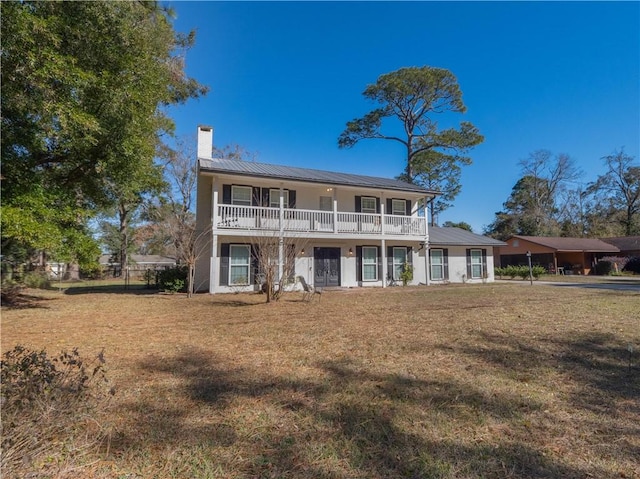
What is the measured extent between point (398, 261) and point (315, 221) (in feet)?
18.5

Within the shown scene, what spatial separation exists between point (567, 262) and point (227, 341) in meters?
36.1

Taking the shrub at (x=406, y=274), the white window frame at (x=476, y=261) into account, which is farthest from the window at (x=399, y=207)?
the white window frame at (x=476, y=261)

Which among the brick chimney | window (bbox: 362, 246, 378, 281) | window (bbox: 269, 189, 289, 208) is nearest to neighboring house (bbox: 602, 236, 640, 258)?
window (bbox: 362, 246, 378, 281)

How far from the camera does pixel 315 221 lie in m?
15.8

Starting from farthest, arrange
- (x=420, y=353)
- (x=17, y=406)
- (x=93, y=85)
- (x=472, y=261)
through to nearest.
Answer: (x=472, y=261), (x=93, y=85), (x=420, y=353), (x=17, y=406)

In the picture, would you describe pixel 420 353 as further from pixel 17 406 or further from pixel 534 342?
pixel 17 406

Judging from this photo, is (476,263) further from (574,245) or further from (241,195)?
(574,245)

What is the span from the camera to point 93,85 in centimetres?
864

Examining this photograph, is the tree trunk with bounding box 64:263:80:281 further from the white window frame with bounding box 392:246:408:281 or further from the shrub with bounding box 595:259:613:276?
the shrub with bounding box 595:259:613:276

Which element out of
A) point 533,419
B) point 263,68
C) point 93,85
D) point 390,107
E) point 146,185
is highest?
point 390,107

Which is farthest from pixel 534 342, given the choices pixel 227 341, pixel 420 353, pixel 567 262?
pixel 567 262

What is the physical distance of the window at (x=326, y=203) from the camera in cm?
1723

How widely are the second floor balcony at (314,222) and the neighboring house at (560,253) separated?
61.8ft

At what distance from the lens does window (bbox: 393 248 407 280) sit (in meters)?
18.1
